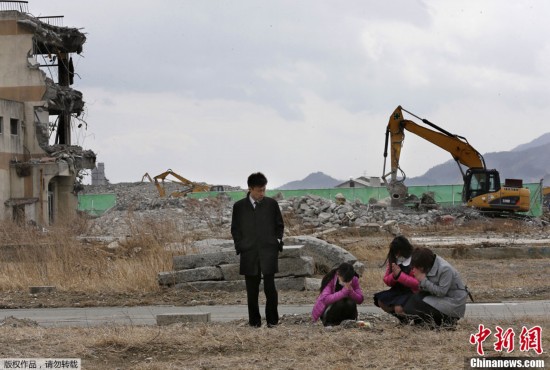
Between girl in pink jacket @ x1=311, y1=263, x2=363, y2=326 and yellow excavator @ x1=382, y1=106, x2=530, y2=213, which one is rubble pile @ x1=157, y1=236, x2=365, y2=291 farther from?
yellow excavator @ x1=382, y1=106, x2=530, y2=213

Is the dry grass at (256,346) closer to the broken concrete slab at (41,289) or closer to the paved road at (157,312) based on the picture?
the paved road at (157,312)

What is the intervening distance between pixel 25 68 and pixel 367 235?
93.2ft

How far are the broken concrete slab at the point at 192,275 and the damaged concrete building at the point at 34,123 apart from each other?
35094 millimetres

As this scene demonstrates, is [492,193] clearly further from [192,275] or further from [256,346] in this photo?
[256,346]

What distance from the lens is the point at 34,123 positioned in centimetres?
5638

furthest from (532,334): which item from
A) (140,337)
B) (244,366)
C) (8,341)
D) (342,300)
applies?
(8,341)

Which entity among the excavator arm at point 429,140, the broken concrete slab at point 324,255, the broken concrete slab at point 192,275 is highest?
the excavator arm at point 429,140

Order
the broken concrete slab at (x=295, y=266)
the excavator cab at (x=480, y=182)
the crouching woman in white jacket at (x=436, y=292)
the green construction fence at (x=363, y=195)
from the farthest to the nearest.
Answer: the green construction fence at (x=363, y=195)
the excavator cab at (x=480, y=182)
the broken concrete slab at (x=295, y=266)
the crouching woman in white jacket at (x=436, y=292)

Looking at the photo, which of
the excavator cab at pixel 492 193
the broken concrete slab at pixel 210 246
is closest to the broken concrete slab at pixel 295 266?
the broken concrete slab at pixel 210 246

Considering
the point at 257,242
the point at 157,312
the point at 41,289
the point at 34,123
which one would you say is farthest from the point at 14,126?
the point at 257,242

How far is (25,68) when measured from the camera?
56.6 m

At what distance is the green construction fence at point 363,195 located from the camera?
2116 inches

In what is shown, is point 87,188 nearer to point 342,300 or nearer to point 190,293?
point 190,293

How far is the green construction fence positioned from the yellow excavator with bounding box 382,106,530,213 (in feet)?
17.4
